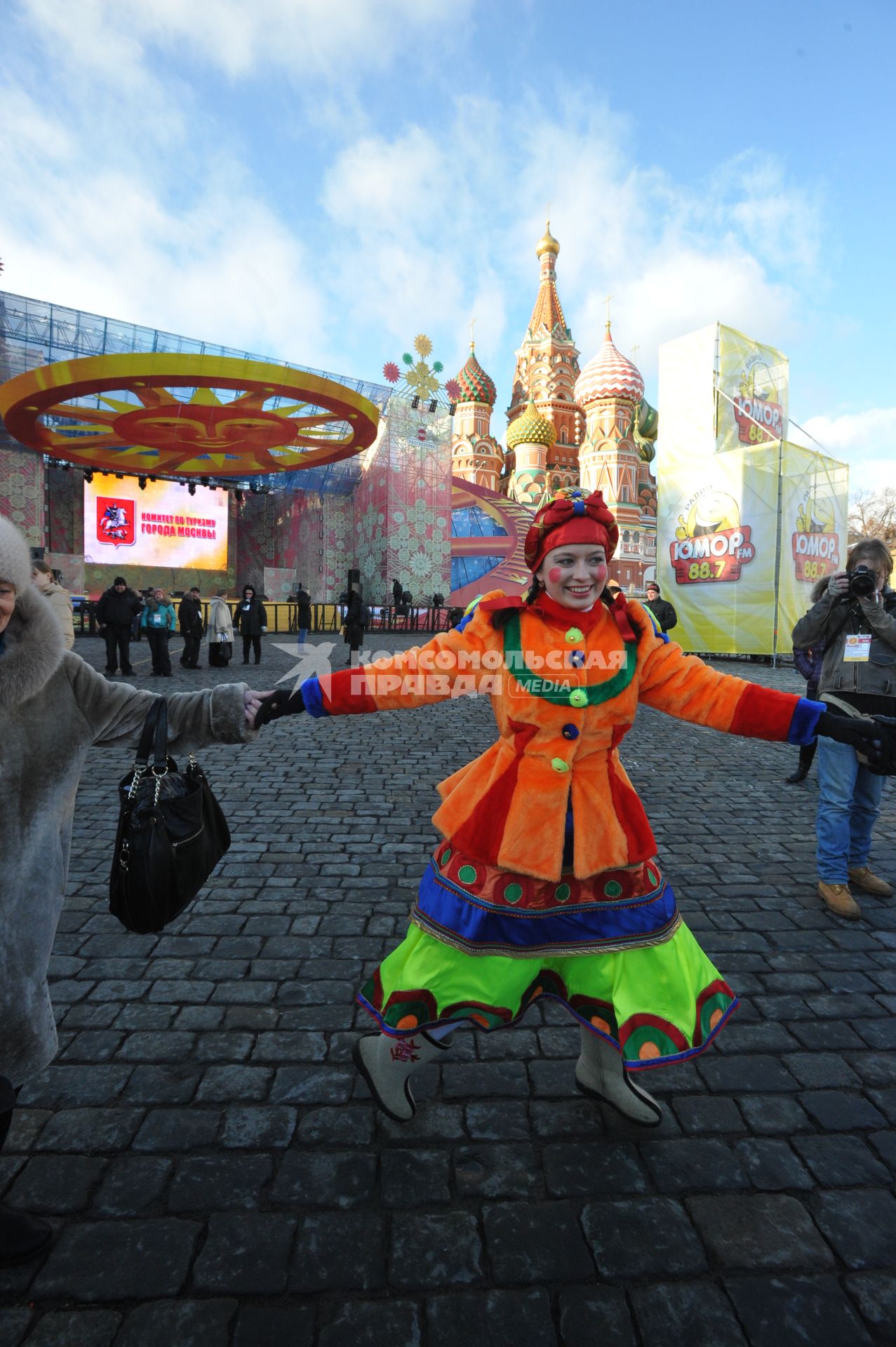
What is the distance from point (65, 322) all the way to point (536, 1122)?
28511mm

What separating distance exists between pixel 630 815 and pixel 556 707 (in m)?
0.38

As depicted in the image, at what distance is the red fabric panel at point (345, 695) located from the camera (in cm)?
207

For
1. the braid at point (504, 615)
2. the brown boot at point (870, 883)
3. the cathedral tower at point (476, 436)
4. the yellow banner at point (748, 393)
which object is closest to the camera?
the braid at point (504, 615)

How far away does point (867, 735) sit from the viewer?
1.93 metres

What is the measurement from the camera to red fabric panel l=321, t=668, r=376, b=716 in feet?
6.79

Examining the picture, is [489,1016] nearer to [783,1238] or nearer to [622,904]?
[622,904]

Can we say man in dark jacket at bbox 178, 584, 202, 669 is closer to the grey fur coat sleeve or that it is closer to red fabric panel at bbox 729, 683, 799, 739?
the grey fur coat sleeve

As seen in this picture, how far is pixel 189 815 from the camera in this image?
1.70m

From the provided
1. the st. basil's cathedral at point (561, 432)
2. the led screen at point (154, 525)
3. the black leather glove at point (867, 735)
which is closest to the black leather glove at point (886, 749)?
the black leather glove at point (867, 735)

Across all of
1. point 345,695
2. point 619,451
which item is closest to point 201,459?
point 619,451

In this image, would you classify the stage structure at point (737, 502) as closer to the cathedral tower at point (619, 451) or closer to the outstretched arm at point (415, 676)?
the outstretched arm at point (415, 676)

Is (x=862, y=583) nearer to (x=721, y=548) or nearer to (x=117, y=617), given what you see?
(x=117, y=617)

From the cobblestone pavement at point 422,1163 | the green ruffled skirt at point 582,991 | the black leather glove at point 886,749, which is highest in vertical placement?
the black leather glove at point 886,749

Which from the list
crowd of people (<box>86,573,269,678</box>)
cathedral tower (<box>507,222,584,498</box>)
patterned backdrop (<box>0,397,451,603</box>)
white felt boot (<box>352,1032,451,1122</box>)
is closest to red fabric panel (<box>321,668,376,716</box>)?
white felt boot (<box>352,1032,451,1122</box>)
